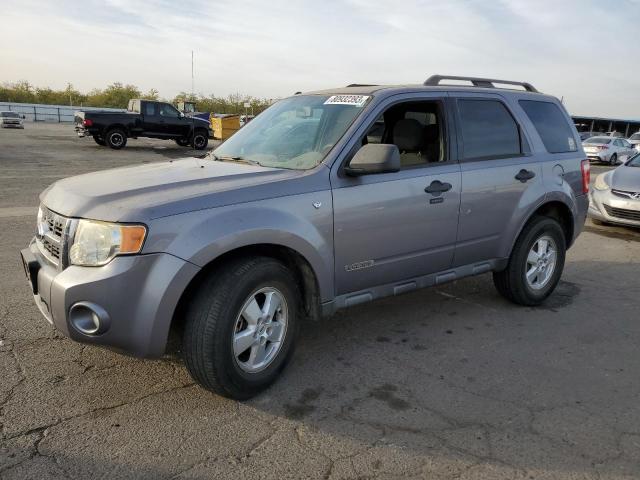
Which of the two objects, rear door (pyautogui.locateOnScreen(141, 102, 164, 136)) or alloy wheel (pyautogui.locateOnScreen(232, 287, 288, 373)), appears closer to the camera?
alloy wheel (pyautogui.locateOnScreen(232, 287, 288, 373))

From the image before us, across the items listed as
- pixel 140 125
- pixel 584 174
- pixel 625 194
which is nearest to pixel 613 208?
pixel 625 194

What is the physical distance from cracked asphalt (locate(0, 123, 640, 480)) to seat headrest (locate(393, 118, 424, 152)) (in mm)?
1422

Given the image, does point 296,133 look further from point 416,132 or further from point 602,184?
point 602,184

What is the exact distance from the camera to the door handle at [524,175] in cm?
457

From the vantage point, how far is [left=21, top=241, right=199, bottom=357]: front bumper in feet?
8.98

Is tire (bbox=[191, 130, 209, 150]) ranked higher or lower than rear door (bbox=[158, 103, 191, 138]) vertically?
lower

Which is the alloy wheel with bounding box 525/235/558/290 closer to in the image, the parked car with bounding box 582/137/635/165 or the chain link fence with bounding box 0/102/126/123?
the parked car with bounding box 582/137/635/165

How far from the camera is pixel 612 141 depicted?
2748cm

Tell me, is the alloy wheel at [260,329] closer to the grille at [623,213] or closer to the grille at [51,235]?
the grille at [51,235]

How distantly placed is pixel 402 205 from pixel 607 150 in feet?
88.2

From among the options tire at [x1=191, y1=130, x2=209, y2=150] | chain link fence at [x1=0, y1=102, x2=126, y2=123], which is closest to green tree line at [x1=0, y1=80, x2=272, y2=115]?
chain link fence at [x1=0, y1=102, x2=126, y2=123]

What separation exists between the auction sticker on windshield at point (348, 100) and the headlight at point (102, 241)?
5.99 feet

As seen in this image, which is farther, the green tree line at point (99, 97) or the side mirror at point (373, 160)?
the green tree line at point (99, 97)

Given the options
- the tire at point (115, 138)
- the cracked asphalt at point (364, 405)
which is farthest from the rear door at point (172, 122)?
the cracked asphalt at point (364, 405)
